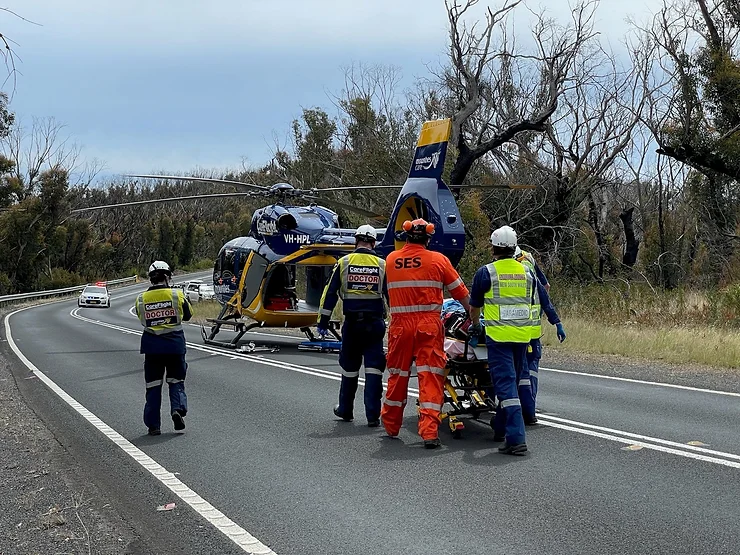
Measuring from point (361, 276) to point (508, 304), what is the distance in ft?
5.80

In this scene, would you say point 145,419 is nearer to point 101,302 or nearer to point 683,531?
point 683,531

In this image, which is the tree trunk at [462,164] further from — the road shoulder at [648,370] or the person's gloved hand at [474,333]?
the person's gloved hand at [474,333]

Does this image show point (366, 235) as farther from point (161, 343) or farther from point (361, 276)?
point (161, 343)

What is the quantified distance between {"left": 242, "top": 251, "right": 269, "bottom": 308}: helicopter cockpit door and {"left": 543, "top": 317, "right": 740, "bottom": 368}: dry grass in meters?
6.03

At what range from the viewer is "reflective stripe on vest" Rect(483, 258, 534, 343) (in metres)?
7.48

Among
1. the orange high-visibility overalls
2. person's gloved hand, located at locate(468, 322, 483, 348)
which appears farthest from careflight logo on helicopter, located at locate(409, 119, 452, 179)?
person's gloved hand, located at locate(468, 322, 483, 348)

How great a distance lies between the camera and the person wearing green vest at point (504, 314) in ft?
24.5

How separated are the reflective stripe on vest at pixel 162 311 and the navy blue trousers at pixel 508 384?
329 centimetres

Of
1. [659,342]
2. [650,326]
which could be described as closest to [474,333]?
[659,342]

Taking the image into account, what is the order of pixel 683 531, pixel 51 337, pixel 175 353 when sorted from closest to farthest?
pixel 683 531, pixel 175 353, pixel 51 337

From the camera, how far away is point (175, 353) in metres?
8.84

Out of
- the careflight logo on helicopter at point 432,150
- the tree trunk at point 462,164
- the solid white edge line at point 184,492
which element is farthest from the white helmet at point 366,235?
the tree trunk at point 462,164

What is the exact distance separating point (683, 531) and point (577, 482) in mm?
1226

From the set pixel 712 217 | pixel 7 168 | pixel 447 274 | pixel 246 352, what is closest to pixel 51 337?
pixel 246 352
